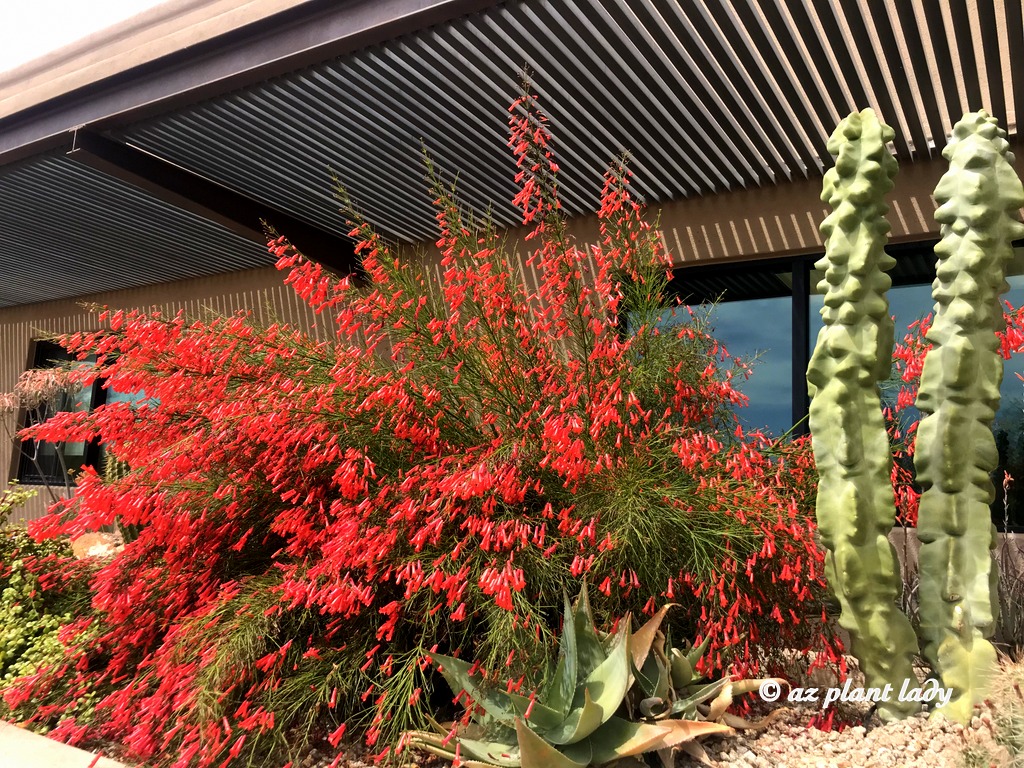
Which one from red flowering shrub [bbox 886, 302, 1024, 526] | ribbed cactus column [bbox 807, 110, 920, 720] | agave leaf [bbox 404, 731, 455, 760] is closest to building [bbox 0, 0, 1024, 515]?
ribbed cactus column [bbox 807, 110, 920, 720]

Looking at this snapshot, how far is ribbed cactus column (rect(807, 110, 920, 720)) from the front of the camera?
2559mm

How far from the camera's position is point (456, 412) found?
325 centimetres

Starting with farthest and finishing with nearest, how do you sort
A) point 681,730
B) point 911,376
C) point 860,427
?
point 911,376, point 860,427, point 681,730

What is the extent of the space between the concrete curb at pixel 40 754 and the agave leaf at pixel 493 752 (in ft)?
3.71

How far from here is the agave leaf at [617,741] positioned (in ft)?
7.36

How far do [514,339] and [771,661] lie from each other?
160 centimetres

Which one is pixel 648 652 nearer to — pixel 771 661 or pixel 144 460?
pixel 771 661

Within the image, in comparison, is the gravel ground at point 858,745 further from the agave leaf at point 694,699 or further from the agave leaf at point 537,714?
the agave leaf at point 537,714

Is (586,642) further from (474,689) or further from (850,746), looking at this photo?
(850,746)

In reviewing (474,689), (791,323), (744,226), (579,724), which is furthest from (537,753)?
(744,226)

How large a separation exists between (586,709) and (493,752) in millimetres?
392

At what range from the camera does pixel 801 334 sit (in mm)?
5066

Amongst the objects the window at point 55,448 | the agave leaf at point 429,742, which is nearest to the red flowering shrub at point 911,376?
the agave leaf at point 429,742

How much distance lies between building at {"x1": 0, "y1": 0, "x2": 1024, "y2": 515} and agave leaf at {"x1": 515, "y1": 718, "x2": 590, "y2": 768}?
3.03 metres
